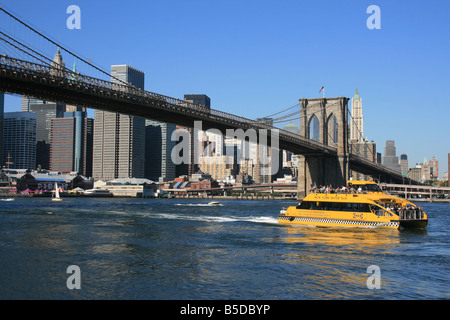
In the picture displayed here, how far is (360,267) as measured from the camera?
1923 cm

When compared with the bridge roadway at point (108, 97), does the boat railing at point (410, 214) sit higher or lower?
lower

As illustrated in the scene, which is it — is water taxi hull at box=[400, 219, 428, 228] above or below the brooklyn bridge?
below

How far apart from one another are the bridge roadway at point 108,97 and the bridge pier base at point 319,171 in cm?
734

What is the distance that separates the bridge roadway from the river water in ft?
65.1

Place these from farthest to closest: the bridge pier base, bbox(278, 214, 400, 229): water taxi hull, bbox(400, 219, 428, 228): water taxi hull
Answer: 1. the bridge pier base
2. bbox(400, 219, 428, 228): water taxi hull
3. bbox(278, 214, 400, 229): water taxi hull

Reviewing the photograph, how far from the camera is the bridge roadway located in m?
46.0

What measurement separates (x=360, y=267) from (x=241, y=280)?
538 cm

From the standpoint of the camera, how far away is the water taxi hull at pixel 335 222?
106ft

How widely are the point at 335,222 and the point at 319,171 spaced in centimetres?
6270

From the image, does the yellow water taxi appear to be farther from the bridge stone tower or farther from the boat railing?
the bridge stone tower

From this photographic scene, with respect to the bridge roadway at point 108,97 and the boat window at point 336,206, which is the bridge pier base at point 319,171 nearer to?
the bridge roadway at point 108,97

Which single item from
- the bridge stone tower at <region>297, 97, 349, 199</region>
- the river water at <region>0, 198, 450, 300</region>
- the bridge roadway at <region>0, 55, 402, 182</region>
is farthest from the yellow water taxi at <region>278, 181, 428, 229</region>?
the bridge stone tower at <region>297, 97, 349, 199</region>

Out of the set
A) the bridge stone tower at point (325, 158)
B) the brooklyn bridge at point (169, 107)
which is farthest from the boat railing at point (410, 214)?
the bridge stone tower at point (325, 158)
